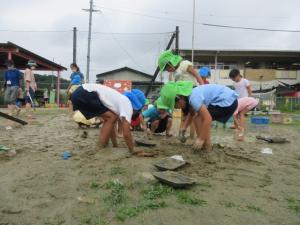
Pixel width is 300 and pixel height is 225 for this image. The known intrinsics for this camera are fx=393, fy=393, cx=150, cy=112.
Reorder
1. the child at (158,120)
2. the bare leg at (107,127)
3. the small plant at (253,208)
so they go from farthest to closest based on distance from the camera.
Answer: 1. the child at (158,120)
2. the bare leg at (107,127)
3. the small plant at (253,208)

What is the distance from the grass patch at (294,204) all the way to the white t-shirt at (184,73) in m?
3.57

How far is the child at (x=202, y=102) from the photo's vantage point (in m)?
4.96

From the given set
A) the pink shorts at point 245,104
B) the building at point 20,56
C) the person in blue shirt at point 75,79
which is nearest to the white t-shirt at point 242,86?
the pink shorts at point 245,104

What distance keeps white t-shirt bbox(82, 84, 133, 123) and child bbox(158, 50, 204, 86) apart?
168 centimetres

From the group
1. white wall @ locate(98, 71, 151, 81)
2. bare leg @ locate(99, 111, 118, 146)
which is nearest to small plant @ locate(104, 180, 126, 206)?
bare leg @ locate(99, 111, 118, 146)

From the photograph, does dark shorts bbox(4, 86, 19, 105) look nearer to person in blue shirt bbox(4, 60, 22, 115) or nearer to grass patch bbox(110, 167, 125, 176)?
person in blue shirt bbox(4, 60, 22, 115)

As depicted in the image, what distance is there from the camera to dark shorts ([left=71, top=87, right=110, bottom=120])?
198 inches

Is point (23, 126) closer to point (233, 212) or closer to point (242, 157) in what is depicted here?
point (242, 157)

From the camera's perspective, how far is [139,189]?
11.6ft

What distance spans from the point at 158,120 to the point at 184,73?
3.37ft

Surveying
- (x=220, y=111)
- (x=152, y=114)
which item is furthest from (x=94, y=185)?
(x=152, y=114)

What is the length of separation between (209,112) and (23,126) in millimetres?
4689

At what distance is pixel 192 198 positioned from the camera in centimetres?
328

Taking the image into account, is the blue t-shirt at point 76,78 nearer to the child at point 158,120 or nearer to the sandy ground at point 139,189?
the child at point 158,120
